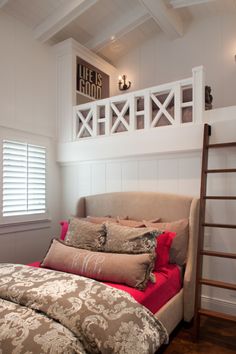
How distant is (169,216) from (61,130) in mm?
1792

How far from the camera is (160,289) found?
6.66ft

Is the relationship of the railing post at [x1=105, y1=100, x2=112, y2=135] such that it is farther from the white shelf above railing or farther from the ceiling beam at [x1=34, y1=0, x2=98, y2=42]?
the ceiling beam at [x1=34, y1=0, x2=98, y2=42]

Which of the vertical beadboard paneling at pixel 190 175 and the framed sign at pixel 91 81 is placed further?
the framed sign at pixel 91 81

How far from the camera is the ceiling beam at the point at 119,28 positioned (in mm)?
3451

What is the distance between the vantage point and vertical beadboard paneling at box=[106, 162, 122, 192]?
126 inches

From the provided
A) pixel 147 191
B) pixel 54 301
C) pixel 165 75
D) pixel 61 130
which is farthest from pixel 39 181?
pixel 165 75

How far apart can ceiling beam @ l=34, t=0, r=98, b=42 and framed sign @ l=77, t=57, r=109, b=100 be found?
0.48 m

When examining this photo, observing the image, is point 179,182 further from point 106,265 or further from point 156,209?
point 106,265

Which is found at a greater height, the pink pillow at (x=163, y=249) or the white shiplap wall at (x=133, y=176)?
the white shiplap wall at (x=133, y=176)

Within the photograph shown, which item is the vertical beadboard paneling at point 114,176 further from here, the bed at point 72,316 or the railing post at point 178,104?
the bed at point 72,316

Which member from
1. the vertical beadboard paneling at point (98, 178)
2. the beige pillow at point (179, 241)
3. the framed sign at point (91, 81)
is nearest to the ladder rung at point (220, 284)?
the beige pillow at point (179, 241)

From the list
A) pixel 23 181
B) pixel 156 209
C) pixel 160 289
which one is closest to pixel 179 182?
pixel 156 209

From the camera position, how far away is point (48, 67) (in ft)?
11.2

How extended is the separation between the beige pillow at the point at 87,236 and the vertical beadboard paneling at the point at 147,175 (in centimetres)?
80
